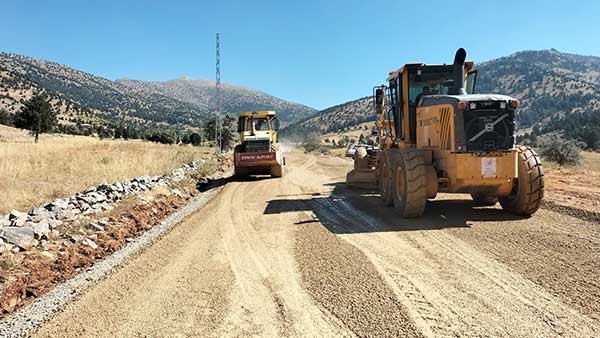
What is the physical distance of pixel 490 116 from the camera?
8453 millimetres

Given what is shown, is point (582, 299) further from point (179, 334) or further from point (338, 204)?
point (338, 204)

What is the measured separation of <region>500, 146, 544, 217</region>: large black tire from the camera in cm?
842

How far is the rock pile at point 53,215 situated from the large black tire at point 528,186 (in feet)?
27.6

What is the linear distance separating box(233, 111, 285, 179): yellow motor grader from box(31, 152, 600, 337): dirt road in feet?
32.5

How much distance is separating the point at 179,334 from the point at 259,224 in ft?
16.3

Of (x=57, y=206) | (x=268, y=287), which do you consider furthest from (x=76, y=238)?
(x=268, y=287)

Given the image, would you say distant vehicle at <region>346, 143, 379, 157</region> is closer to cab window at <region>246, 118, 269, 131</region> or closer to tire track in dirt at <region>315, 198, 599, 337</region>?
cab window at <region>246, 118, 269, 131</region>

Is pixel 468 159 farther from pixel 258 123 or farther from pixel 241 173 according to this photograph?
pixel 258 123

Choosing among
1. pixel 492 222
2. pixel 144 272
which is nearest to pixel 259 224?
pixel 144 272

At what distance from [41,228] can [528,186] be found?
30.4 feet

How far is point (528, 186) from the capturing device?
8453 millimetres

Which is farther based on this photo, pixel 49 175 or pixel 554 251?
pixel 49 175

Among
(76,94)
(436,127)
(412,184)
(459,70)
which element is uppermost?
(76,94)

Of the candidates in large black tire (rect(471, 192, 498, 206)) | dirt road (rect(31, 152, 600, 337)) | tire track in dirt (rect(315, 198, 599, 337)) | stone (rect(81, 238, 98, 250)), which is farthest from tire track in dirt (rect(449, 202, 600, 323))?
stone (rect(81, 238, 98, 250))
